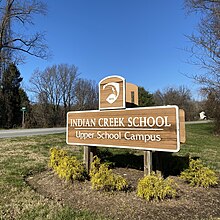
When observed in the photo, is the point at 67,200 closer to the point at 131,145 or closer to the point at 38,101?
the point at 131,145

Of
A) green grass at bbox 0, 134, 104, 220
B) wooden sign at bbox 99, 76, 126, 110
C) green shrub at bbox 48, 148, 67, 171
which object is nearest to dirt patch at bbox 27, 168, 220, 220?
green grass at bbox 0, 134, 104, 220

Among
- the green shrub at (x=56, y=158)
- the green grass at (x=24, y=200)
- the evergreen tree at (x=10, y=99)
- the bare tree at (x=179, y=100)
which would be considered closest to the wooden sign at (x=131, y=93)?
the green shrub at (x=56, y=158)

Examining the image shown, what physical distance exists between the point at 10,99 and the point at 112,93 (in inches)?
912

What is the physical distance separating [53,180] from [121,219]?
6.39 feet

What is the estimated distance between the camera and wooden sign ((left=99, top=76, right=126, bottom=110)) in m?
4.06

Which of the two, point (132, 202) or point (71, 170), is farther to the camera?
point (71, 170)

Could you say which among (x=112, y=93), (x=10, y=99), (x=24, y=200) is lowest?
(x=24, y=200)

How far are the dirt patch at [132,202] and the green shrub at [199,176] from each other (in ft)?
0.36

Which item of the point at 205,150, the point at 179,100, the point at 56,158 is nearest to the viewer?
the point at 56,158

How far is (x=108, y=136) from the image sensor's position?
4145 millimetres

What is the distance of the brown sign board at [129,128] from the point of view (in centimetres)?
338

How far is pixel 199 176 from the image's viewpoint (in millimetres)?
3861

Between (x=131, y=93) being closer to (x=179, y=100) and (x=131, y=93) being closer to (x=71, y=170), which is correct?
(x=71, y=170)

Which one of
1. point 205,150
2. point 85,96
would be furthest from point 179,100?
point 205,150
